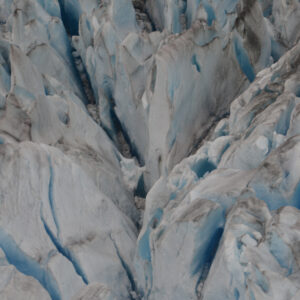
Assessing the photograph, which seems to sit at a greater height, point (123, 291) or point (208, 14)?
point (208, 14)

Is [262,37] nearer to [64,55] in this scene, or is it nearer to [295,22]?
[295,22]

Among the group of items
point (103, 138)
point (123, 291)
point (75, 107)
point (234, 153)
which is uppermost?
point (234, 153)

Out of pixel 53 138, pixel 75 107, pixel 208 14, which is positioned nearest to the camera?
pixel 53 138

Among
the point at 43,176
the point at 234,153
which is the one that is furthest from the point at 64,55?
the point at 234,153

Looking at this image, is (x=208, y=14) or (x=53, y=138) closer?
(x=53, y=138)

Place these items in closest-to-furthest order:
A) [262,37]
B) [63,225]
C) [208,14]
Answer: [63,225]
[262,37]
[208,14]

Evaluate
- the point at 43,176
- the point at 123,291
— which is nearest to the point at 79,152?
the point at 43,176
